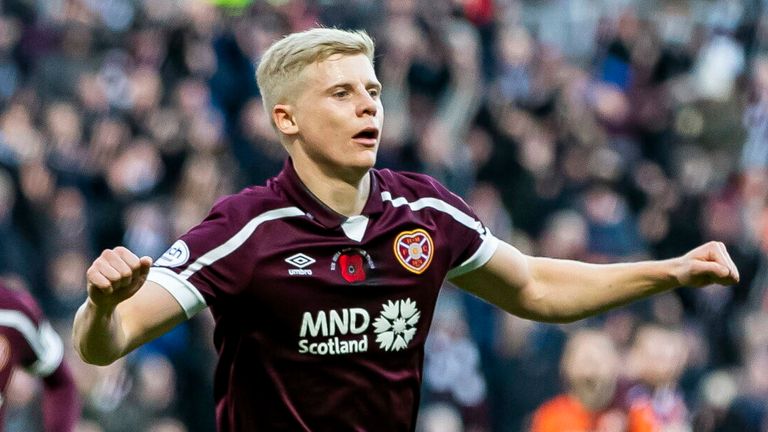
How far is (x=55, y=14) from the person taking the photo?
47.5ft

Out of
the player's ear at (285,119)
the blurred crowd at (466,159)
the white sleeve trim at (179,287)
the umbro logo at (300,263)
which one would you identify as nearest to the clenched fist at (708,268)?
the umbro logo at (300,263)

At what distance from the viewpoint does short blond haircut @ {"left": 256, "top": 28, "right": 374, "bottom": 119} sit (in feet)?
18.2

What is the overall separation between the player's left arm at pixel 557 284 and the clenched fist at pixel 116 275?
146cm


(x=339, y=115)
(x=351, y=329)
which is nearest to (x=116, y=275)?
(x=351, y=329)

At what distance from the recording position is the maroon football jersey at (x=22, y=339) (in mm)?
7219

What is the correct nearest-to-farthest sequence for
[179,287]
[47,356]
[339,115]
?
1. [179,287]
2. [339,115]
3. [47,356]

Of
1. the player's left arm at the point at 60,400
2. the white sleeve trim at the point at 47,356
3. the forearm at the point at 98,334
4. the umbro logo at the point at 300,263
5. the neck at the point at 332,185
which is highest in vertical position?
the neck at the point at 332,185

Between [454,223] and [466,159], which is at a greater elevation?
[466,159]

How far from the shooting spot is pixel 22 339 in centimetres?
728

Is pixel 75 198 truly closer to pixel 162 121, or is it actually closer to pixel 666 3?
pixel 162 121

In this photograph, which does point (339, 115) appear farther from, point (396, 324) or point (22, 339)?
point (22, 339)

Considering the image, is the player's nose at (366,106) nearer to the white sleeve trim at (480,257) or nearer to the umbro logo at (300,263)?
the umbro logo at (300,263)

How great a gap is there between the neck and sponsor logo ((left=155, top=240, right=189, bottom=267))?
51 cm

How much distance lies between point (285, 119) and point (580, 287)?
118 cm
